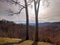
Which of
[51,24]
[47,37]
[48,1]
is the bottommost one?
[47,37]

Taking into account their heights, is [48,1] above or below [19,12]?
above

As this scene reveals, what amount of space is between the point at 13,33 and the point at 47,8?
2.20 feet

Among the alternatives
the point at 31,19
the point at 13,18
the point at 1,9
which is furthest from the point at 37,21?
the point at 1,9

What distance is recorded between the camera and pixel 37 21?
234 centimetres

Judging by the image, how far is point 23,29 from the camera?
239cm

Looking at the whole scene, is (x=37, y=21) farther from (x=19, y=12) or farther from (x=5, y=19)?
(x=5, y=19)

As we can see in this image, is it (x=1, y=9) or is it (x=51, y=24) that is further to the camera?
(x=1, y=9)

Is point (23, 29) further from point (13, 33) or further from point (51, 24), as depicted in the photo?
point (51, 24)

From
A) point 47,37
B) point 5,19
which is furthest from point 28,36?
point 5,19

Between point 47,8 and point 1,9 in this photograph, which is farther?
point 1,9

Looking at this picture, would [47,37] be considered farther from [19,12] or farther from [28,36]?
[19,12]

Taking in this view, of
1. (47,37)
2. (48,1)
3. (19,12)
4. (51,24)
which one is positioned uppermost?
(48,1)

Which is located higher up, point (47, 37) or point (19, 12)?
point (19, 12)

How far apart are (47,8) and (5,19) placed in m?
0.70
